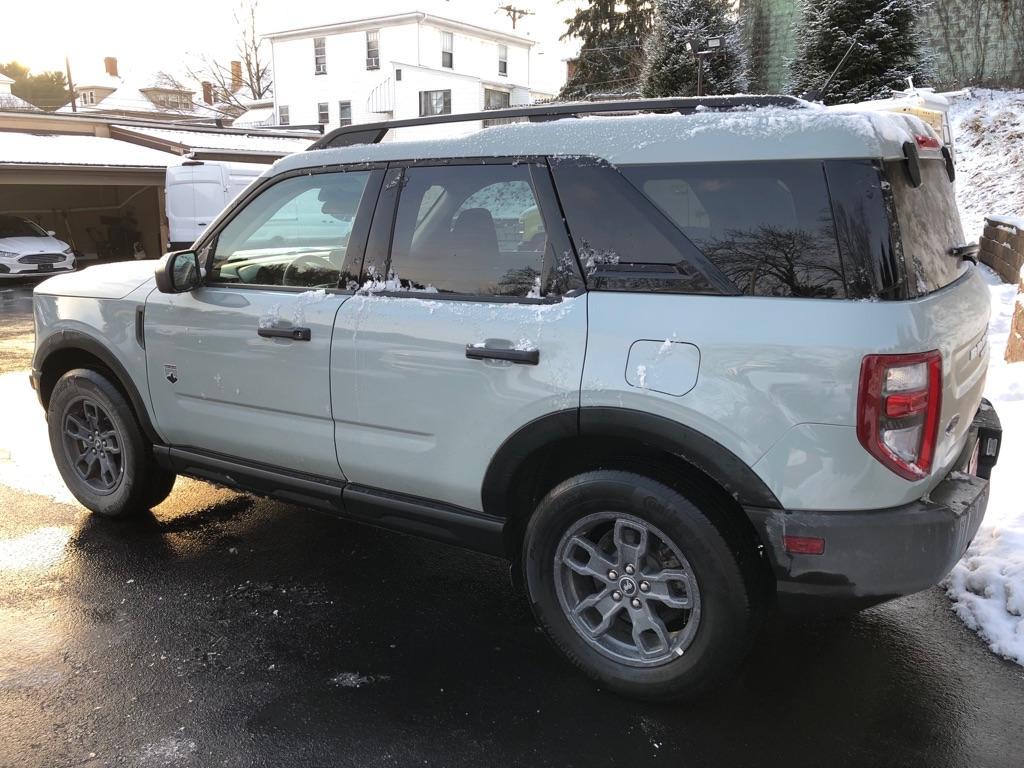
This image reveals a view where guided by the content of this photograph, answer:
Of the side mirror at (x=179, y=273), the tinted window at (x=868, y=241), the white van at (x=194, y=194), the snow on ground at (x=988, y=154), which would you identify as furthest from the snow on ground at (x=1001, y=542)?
the white van at (x=194, y=194)

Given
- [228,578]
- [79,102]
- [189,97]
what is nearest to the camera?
[228,578]

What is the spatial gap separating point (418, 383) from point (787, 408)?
1362 millimetres

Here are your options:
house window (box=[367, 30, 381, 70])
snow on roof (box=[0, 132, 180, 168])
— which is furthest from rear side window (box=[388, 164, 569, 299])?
house window (box=[367, 30, 381, 70])

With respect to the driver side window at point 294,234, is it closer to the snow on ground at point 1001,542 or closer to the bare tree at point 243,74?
the snow on ground at point 1001,542

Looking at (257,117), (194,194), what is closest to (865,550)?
(194,194)

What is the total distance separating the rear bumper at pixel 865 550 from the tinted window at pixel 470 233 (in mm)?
1173

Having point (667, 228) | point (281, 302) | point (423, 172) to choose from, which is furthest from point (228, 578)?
point (667, 228)

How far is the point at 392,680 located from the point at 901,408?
6.57ft

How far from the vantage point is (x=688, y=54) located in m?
21.3

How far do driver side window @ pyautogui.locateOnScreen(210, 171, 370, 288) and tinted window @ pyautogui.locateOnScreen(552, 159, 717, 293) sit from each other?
1045 mm

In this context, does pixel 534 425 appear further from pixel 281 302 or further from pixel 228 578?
pixel 228 578

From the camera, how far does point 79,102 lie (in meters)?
57.6

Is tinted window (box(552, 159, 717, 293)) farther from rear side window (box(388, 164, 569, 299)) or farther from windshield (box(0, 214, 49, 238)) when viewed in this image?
windshield (box(0, 214, 49, 238))

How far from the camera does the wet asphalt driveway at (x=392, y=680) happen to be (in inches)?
104
